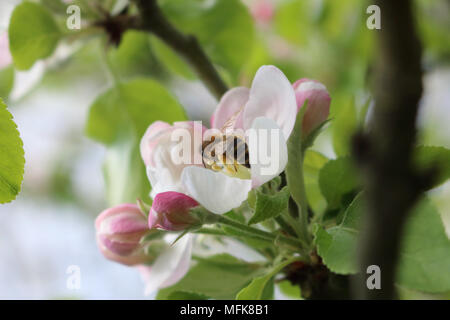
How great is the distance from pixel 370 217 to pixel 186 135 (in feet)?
0.80

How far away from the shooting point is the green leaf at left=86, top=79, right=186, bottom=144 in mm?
631

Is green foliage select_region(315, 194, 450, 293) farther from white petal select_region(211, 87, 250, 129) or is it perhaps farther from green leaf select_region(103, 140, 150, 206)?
green leaf select_region(103, 140, 150, 206)

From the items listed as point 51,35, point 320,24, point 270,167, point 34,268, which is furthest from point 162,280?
point 34,268

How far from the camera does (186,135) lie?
0.40m

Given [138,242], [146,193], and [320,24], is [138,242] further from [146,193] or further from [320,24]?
[320,24]

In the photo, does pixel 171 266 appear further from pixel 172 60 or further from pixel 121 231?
pixel 172 60

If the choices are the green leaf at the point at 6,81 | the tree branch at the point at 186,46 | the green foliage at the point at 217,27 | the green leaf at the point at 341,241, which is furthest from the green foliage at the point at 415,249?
the green leaf at the point at 6,81

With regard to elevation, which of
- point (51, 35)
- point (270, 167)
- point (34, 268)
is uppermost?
point (51, 35)

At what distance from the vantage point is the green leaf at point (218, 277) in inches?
18.0

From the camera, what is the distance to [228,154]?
0.38 m

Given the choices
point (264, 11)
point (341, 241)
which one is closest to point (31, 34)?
point (341, 241)

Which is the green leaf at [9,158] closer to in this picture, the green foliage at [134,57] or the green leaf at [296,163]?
the green leaf at [296,163]

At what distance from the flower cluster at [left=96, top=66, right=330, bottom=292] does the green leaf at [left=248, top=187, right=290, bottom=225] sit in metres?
0.01

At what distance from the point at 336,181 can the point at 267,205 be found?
0.35ft
